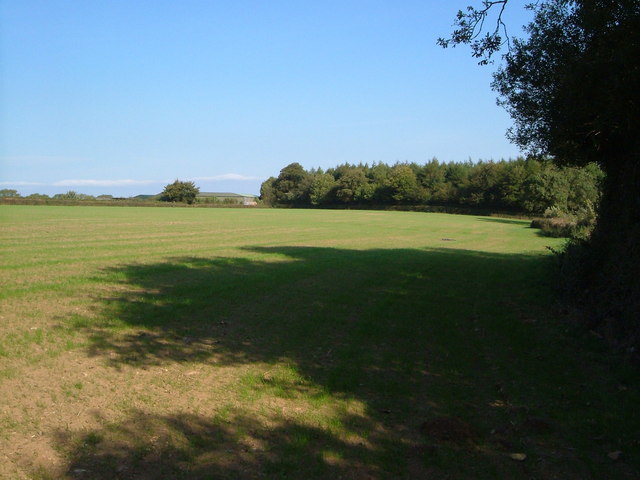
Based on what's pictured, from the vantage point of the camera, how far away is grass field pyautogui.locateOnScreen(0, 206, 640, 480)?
4668 millimetres

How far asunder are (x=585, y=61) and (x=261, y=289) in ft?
29.5

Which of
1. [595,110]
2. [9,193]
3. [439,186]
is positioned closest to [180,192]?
[9,193]

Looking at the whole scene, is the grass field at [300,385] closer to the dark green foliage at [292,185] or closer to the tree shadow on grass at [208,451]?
the tree shadow on grass at [208,451]

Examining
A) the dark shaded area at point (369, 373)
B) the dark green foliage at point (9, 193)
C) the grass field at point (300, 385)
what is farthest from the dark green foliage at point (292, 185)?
the grass field at point (300, 385)

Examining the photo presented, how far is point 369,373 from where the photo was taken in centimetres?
713

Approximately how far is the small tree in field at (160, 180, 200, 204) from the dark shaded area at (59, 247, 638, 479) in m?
102

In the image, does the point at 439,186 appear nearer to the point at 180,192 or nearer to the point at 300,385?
the point at 180,192

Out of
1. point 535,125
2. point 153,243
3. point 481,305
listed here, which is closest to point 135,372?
point 481,305

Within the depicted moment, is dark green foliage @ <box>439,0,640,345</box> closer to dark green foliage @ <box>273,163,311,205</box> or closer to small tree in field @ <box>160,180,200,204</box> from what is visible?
small tree in field @ <box>160,180,200,204</box>

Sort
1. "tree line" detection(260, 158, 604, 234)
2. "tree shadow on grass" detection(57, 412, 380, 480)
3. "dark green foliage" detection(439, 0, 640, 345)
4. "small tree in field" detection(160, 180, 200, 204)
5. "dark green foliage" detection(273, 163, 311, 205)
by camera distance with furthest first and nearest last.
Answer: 1. "dark green foliage" detection(273, 163, 311, 205)
2. "small tree in field" detection(160, 180, 200, 204)
3. "tree line" detection(260, 158, 604, 234)
4. "dark green foliage" detection(439, 0, 640, 345)
5. "tree shadow on grass" detection(57, 412, 380, 480)

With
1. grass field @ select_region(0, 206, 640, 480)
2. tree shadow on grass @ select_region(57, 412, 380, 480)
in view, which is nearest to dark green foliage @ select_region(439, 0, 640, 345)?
grass field @ select_region(0, 206, 640, 480)

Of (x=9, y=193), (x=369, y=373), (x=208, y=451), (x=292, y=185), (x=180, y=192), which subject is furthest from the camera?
(x=292, y=185)

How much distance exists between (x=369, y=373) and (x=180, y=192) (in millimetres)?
111830

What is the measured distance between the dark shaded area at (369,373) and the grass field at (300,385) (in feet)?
0.08
